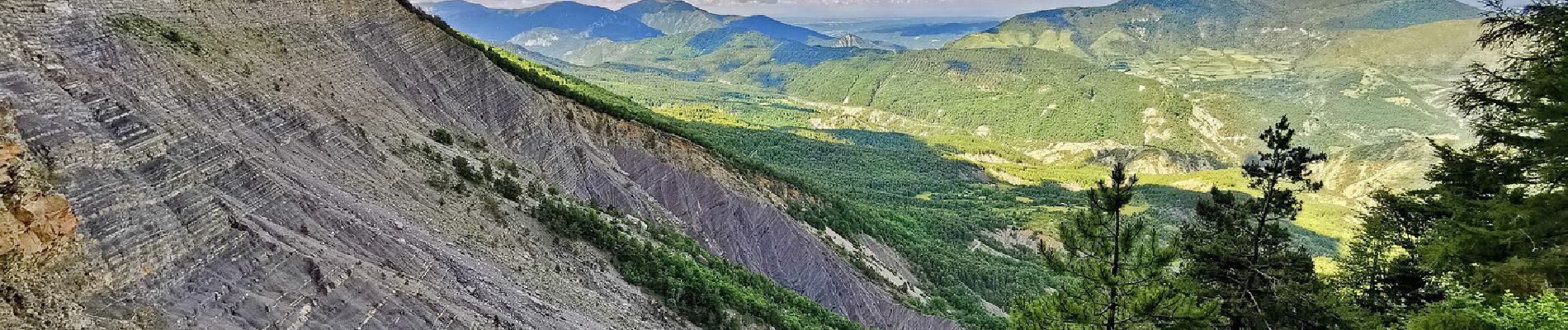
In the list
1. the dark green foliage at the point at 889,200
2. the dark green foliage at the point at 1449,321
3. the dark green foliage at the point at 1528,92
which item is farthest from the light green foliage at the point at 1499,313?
the dark green foliage at the point at 889,200

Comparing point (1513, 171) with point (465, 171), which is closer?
point (1513, 171)

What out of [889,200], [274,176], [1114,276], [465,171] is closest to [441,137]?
[465,171]

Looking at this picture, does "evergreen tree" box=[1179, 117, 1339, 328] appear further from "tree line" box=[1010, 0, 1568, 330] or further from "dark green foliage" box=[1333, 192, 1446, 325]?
"dark green foliage" box=[1333, 192, 1446, 325]

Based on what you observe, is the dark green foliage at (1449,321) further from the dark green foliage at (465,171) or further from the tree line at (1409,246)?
the dark green foliage at (465,171)

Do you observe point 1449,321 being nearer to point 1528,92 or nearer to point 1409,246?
point 1528,92

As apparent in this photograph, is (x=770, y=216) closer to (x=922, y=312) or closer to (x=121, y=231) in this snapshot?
(x=922, y=312)

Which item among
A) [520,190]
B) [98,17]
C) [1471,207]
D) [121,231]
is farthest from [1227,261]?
[98,17]
